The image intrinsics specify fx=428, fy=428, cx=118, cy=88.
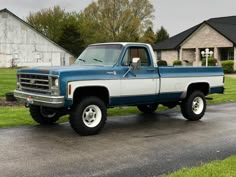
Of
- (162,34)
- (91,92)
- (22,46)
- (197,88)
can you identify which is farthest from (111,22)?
(91,92)

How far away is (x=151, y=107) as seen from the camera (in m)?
13.0

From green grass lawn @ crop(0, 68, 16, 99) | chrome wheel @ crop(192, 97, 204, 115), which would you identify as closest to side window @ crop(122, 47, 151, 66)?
chrome wheel @ crop(192, 97, 204, 115)

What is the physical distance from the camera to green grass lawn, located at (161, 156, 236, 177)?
19.2 feet

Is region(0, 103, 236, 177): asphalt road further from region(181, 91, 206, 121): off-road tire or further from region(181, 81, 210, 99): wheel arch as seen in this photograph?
region(181, 81, 210, 99): wheel arch

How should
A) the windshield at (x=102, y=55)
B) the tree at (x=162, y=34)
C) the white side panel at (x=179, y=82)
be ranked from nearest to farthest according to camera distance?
the windshield at (x=102, y=55) → the white side panel at (x=179, y=82) → the tree at (x=162, y=34)

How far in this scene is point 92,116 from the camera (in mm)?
9312

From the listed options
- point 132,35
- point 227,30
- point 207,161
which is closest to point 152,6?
point 132,35

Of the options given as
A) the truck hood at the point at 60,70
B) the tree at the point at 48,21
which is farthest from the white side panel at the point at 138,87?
the tree at the point at 48,21

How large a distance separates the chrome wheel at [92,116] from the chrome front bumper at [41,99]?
0.71m

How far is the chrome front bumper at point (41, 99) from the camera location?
28.4 ft

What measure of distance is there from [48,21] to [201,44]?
3928 cm

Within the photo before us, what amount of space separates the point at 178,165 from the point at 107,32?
64800mm

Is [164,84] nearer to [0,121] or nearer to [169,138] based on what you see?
[169,138]

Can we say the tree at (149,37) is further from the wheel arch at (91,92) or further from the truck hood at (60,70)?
the truck hood at (60,70)
